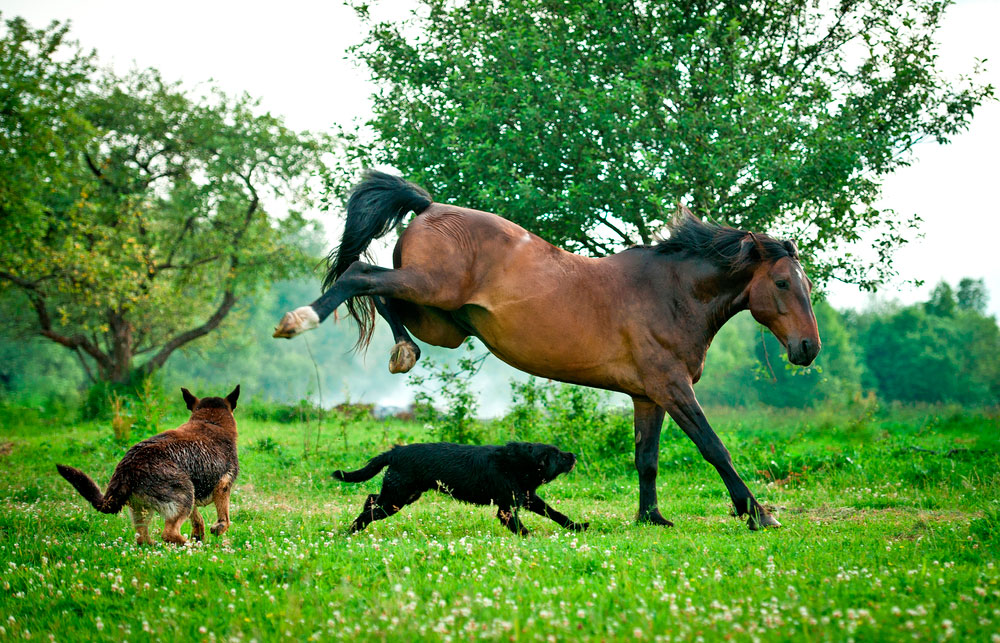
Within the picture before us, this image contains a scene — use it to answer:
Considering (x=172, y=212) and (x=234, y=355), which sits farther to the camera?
(x=234, y=355)

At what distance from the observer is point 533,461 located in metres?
7.17

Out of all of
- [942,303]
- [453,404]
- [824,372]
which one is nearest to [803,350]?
[453,404]

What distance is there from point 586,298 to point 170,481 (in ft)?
12.3

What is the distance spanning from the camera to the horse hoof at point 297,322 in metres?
5.53

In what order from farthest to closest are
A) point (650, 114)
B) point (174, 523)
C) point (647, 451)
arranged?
point (650, 114) < point (647, 451) < point (174, 523)

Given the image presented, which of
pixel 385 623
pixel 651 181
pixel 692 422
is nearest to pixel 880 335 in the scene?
pixel 651 181

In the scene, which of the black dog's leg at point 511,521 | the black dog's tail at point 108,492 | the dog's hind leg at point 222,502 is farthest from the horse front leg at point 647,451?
the black dog's tail at point 108,492

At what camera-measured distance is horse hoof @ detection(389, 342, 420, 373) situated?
696 centimetres

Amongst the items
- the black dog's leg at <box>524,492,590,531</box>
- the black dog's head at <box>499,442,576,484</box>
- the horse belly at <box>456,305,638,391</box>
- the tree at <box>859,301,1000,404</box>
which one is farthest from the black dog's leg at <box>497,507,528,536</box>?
the tree at <box>859,301,1000,404</box>

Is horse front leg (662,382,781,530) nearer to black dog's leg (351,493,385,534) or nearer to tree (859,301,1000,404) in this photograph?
black dog's leg (351,493,385,534)

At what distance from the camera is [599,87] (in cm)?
1230

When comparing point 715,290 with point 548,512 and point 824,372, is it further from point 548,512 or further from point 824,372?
point 824,372

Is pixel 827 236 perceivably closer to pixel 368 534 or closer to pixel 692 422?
pixel 692 422

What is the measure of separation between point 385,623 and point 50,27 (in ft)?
76.4
